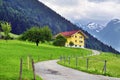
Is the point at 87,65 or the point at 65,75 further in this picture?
the point at 87,65

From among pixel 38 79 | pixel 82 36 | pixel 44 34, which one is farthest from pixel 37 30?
pixel 38 79

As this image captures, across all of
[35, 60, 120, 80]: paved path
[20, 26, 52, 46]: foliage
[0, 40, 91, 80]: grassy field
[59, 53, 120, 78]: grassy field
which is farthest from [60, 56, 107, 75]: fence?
[20, 26, 52, 46]: foliage

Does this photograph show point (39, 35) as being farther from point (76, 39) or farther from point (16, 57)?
point (16, 57)

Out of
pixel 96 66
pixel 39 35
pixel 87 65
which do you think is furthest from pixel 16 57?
pixel 39 35

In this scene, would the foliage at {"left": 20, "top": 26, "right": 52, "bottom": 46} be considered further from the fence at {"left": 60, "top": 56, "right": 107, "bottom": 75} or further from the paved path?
the paved path

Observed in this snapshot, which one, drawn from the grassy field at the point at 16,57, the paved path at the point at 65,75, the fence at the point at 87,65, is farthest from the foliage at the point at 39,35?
the paved path at the point at 65,75

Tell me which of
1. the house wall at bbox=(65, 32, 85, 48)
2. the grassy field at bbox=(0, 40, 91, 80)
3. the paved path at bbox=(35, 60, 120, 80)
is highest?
the house wall at bbox=(65, 32, 85, 48)

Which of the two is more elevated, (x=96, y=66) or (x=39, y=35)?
(x=39, y=35)

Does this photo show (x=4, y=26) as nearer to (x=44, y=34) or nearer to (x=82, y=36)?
(x=44, y=34)

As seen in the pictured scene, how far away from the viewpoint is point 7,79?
103 feet

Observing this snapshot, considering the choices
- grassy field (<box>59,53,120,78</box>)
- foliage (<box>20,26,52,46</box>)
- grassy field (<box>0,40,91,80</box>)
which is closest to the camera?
grassy field (<box>0,40,91,80</box>)

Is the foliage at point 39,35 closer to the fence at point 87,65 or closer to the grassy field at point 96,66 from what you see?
the grassy field at point 96,66

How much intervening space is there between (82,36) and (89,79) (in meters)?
164

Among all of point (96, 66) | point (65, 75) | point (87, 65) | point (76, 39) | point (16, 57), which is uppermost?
point (76, 39)
